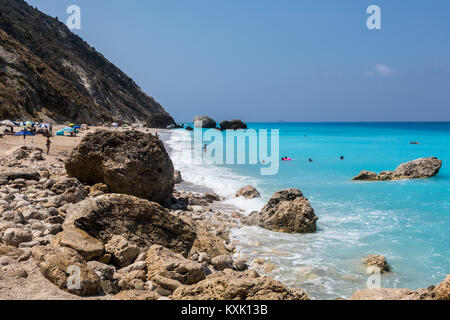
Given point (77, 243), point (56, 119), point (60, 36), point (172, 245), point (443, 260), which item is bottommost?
point (443, 260)

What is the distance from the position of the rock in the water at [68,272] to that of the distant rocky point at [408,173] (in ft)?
73.4

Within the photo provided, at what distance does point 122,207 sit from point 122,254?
3.84ft

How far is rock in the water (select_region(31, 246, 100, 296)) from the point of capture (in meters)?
4.84

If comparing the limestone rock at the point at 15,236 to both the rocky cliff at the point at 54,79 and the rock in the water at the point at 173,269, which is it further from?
the rocky cliff at the point at 54,79

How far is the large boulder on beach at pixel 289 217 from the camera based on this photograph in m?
11.4

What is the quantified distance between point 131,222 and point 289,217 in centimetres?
594

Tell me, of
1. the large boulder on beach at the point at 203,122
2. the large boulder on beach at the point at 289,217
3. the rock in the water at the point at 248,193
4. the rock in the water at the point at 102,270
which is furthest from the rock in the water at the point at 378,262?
the large boulder on beach at the point at 203,122

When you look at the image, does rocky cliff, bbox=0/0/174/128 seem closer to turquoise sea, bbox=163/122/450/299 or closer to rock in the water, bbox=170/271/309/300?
turquoise sea, bbox=163/122/450/299

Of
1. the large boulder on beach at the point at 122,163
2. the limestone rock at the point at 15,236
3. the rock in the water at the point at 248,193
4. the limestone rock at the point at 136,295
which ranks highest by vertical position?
the large boulder on beach at the point at 122,163

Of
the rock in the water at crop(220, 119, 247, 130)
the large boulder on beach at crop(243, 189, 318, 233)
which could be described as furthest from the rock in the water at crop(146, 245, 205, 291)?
the rock in the water at crop(220, 119, 247, 130)

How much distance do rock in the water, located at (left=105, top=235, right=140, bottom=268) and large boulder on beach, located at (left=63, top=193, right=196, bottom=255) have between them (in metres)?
0.19

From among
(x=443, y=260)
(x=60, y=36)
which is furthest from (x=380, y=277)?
(x=60, y=36)
